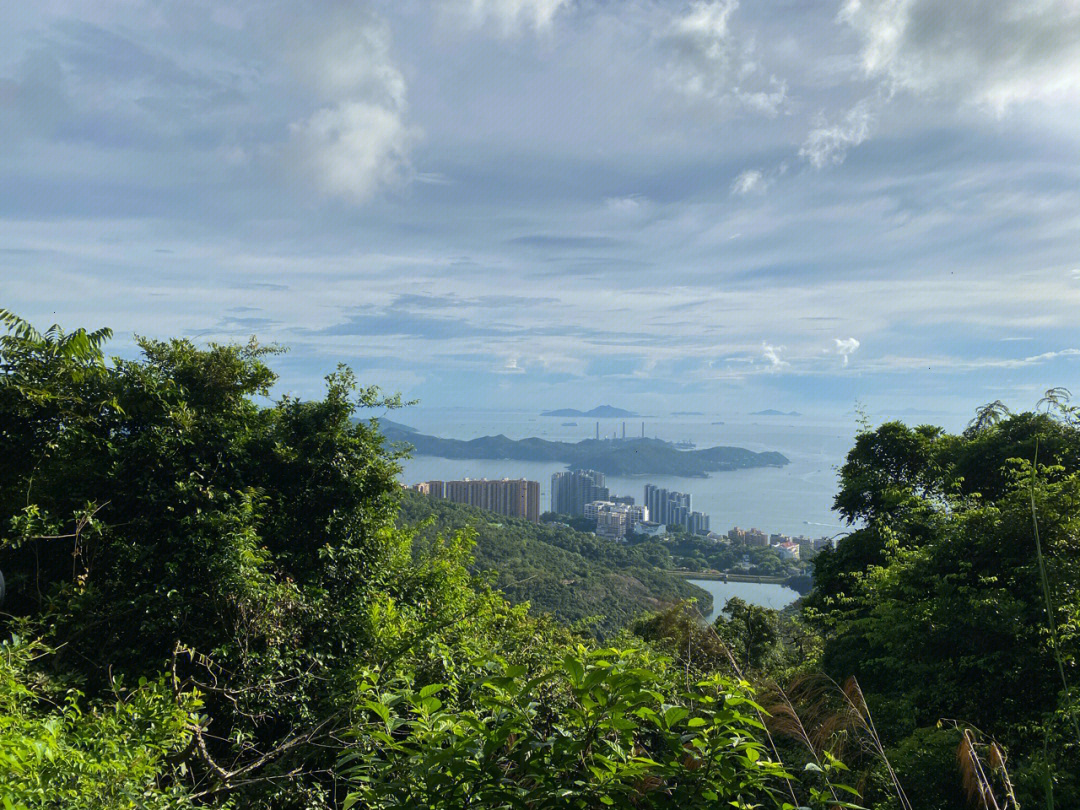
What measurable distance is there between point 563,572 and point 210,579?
A: 18.3m

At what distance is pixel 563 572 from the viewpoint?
22172 millimetres

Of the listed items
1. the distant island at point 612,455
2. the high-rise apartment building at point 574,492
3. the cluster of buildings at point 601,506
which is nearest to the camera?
the cluster of buildings at point 601,506

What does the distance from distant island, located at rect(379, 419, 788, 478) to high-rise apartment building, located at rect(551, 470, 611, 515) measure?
36.8ft

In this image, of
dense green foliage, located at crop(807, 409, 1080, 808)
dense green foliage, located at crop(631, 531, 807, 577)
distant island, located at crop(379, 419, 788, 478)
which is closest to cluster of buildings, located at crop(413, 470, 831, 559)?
dense green foliage, located at crop(631, 531, 807, 577)

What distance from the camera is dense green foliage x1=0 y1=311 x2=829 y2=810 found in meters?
3.33

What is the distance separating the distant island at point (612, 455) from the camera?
67.2 m

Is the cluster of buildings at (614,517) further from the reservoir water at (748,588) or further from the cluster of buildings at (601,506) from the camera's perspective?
the reservoir water at (748,588)

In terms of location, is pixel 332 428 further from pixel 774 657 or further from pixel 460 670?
pixel 774 657

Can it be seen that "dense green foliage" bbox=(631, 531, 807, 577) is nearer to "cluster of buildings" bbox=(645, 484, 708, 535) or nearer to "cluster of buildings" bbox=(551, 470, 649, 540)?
"cluster of buildings" bbox=(551, 470, 649, 540)

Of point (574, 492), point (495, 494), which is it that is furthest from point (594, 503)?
point (495, 494)

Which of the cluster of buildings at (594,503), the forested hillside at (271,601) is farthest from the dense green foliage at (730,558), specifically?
the forested hillside at (271,601)

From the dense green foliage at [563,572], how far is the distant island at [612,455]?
36148 millimetres

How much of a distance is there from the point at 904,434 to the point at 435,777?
14189 millimetres

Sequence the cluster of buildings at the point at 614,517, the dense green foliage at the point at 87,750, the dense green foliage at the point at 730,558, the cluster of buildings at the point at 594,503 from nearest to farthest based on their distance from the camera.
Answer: the dense green foliage at the point at 87,750
the dense green foliage at the point at 730,558
the cluster of buildings at the point at 614,517
the cluster of buildings at the point at 594,503
